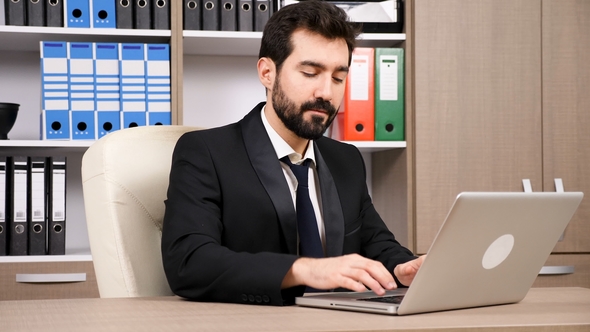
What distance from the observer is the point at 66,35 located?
8.65ft

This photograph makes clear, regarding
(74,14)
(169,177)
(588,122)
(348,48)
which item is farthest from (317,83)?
(588,122)

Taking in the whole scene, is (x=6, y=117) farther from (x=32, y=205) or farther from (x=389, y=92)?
(x=389, y=92)

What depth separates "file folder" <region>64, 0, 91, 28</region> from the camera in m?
2.55

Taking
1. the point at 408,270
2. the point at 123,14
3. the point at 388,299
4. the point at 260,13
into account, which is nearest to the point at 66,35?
the point at 123,14

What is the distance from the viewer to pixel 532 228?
Answer: 112cm

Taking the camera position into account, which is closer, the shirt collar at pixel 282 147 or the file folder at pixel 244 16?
the shirt collar at pixel 282 147

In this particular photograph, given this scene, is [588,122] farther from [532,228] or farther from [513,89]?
[532,228]

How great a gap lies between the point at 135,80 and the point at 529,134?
1422 millimetres

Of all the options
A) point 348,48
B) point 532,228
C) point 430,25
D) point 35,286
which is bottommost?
point 35,286

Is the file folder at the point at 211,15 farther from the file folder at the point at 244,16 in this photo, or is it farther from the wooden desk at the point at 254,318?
the wooden desk at the point at 254,318

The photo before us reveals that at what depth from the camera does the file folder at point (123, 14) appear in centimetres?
259

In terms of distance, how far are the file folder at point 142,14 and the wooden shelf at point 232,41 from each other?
0.45 feet

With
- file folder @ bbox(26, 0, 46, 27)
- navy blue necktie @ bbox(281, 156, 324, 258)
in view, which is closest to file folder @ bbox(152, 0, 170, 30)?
file folder @ bbox(26, 0, 46, 27)

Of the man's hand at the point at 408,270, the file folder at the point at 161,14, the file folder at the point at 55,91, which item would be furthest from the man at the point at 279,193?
the file folder at the point at 55,91
